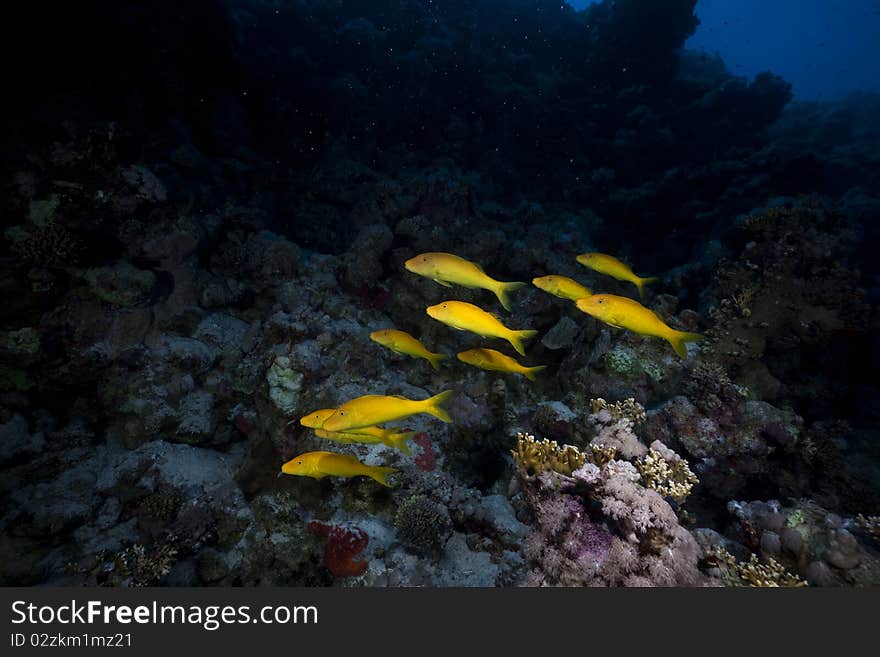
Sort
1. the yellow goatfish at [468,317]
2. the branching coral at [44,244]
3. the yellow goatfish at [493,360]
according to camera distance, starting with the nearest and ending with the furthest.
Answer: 1. the yellow goatfish at [468,317]
2. the yellow goatfish at [493,360]
3. the branching coral at [44,244]

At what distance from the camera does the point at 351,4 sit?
20.4 metres

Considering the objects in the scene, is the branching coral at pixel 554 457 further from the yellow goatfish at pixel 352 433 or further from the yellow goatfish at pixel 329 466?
the yellow goatfish at pixel 329 466

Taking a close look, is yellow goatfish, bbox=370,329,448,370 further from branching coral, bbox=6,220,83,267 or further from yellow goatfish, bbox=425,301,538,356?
branching coral, bbox=6,220,83,267

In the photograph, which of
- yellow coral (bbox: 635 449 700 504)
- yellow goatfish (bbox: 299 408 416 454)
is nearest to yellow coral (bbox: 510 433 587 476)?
yellow coral (bbox: 635 449 700 504)

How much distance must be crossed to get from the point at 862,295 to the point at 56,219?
1136 centimetres

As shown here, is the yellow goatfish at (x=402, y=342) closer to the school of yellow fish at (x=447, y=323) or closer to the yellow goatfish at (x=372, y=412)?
the school of yellow fish at (x=447, y=323)

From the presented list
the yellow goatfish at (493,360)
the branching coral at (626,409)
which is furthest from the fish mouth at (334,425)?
the branching coral at (626,409)

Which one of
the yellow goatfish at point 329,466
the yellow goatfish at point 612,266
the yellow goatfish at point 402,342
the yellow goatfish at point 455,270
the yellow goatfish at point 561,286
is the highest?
the yellow goatfish at point 612,266

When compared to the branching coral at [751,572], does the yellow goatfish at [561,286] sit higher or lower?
higher

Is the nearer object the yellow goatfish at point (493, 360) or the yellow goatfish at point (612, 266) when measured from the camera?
the yellow goatfish at point (493, 360)

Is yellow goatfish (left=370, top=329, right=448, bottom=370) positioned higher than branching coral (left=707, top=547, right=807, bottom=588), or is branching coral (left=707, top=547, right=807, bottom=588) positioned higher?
yellow goatfish (left=370, top=329, right=448, bottom=370)

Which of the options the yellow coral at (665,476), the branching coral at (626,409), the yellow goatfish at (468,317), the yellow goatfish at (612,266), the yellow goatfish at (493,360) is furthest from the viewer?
the branching coral at (626,409)

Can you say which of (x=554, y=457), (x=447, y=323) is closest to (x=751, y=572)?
(x=554, y=457)

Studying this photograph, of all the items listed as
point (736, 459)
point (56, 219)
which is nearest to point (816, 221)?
point (736, 459)
